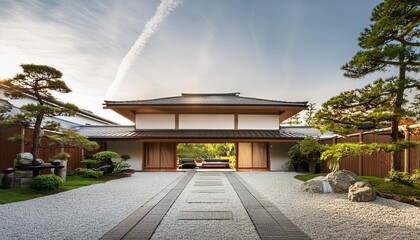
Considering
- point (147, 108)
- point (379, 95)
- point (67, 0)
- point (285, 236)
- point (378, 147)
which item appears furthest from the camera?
point (147, 108)

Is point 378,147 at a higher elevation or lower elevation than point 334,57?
lower

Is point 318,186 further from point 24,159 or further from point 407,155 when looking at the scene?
point 24,159

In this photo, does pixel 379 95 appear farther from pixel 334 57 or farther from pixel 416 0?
pixel 334 57

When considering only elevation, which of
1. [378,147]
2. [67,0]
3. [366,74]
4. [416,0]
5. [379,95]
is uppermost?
[67,0]

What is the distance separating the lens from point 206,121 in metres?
17.8

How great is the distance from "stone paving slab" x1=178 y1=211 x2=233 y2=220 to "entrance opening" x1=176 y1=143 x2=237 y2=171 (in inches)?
530

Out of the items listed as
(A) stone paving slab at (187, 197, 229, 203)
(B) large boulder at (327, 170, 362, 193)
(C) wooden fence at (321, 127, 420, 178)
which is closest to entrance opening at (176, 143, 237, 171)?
(C) wooden fence at (321, 127, 420, 178)

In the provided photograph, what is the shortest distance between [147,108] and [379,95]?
12.8m

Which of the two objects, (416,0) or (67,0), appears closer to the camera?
(416,0)

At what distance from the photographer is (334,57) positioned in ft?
45.7

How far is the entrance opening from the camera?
19109 mm

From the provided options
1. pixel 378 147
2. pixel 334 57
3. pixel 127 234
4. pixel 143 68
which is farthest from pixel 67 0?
pixel 334 57

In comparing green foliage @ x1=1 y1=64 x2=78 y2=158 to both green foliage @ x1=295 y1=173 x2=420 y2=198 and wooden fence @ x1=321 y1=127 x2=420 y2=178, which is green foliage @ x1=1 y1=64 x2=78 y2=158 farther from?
wooden fence @ x1=321 y1=127 x2=420 y2=178

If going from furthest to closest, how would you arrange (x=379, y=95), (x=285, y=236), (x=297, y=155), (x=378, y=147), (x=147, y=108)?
(x=147, y=108), (x=297, y=155), (x=379, y=95), (x=378, y=147), (x=285, y=236)
